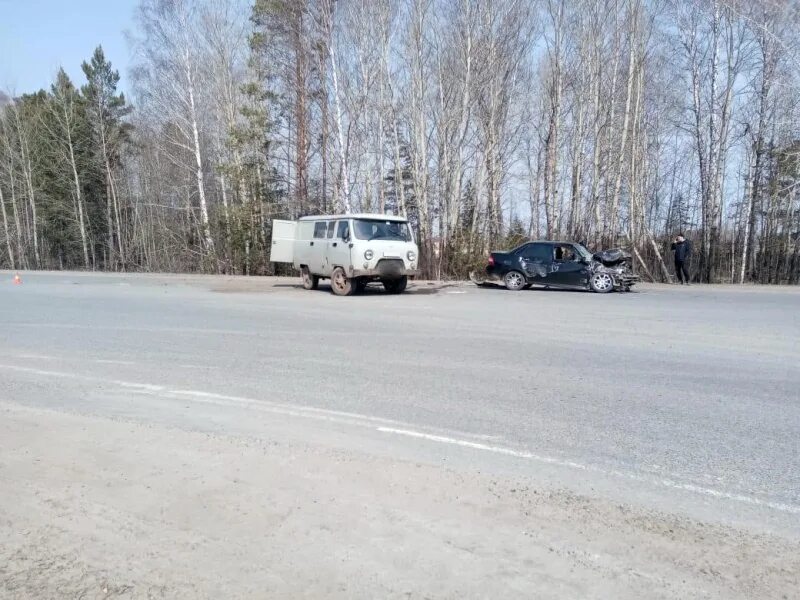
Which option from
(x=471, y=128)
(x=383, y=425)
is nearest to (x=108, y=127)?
(x=471, y=128)

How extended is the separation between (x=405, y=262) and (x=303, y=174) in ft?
44.0

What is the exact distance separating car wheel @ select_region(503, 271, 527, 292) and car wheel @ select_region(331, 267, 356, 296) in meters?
5.67

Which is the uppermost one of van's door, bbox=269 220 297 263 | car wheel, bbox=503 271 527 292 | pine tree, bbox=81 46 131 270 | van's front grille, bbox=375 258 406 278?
pine tree, bbox=81 46 131 270

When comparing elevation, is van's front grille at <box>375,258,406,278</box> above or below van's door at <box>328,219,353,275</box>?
below

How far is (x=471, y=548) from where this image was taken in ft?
10.8

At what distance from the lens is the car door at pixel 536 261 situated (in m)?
19.6

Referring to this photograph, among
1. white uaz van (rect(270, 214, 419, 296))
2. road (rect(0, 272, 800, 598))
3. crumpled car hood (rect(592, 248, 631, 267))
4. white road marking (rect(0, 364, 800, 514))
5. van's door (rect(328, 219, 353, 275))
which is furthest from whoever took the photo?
crumpled car hood (rect(592, 248, 631, 267))

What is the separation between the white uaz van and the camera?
54.9ft

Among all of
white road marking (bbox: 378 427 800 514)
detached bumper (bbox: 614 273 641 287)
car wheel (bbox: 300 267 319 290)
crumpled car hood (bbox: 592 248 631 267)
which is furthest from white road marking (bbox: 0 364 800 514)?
crumpled car hood (bbox: 592 248 631 267)

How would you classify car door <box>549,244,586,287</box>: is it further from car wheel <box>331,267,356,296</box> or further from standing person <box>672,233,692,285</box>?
car wheel <box>331,267,356,296</box>

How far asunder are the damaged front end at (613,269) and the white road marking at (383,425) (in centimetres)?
1485

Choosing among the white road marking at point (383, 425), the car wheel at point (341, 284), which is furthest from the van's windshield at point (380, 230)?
the white road marking at point (383, 425)

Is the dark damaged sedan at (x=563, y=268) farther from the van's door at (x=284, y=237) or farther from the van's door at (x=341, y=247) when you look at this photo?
the van's door at (x=284, y=237)

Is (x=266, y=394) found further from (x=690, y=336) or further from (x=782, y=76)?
(x=782, y=76)
